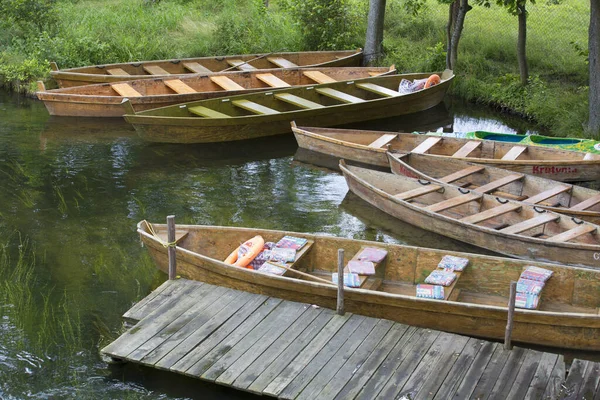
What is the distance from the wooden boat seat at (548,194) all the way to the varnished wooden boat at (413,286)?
261 centimetres

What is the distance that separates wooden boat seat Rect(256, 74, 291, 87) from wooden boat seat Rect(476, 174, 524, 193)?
20.9 feet

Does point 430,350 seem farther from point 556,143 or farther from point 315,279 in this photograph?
point 556,143

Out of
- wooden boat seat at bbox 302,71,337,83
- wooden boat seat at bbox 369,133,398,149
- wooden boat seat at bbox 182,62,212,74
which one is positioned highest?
wooden boat seat at bbox 182,62,212,74

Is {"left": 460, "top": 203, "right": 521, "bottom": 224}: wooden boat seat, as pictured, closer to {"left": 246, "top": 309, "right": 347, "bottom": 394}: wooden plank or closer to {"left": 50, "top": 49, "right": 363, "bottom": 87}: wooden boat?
{"left": 246, "top": 309, "right": 347, "bottom": 394}: wooden plank

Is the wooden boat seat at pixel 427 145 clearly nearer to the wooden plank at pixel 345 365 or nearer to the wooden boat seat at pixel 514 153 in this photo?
the wooden boat seat at pixel 514 153

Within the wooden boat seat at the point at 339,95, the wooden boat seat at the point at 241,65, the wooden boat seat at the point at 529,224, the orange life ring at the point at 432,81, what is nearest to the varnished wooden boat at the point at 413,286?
the wooden boat seat at the point at 529,224

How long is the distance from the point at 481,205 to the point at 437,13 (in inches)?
502

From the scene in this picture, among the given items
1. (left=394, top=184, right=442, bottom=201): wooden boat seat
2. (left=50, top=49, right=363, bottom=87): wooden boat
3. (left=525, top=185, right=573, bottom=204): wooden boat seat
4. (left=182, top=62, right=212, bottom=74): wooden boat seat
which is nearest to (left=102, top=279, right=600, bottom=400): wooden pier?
(left=394, top=184, right=442, bottom=201): wooden boat seat

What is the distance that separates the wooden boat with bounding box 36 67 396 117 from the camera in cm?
1457

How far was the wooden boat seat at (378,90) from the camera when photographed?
15.3 metres

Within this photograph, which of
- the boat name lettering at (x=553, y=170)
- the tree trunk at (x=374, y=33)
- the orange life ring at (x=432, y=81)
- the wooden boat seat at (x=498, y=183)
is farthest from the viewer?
the tree trunk at (x=374, y=33)

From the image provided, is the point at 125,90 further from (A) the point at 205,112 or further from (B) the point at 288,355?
(B) the point at 288,355

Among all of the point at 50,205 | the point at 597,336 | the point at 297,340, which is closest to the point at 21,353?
the point at 297,340

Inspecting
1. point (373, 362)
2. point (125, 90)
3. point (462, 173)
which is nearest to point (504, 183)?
point (462, 173)
